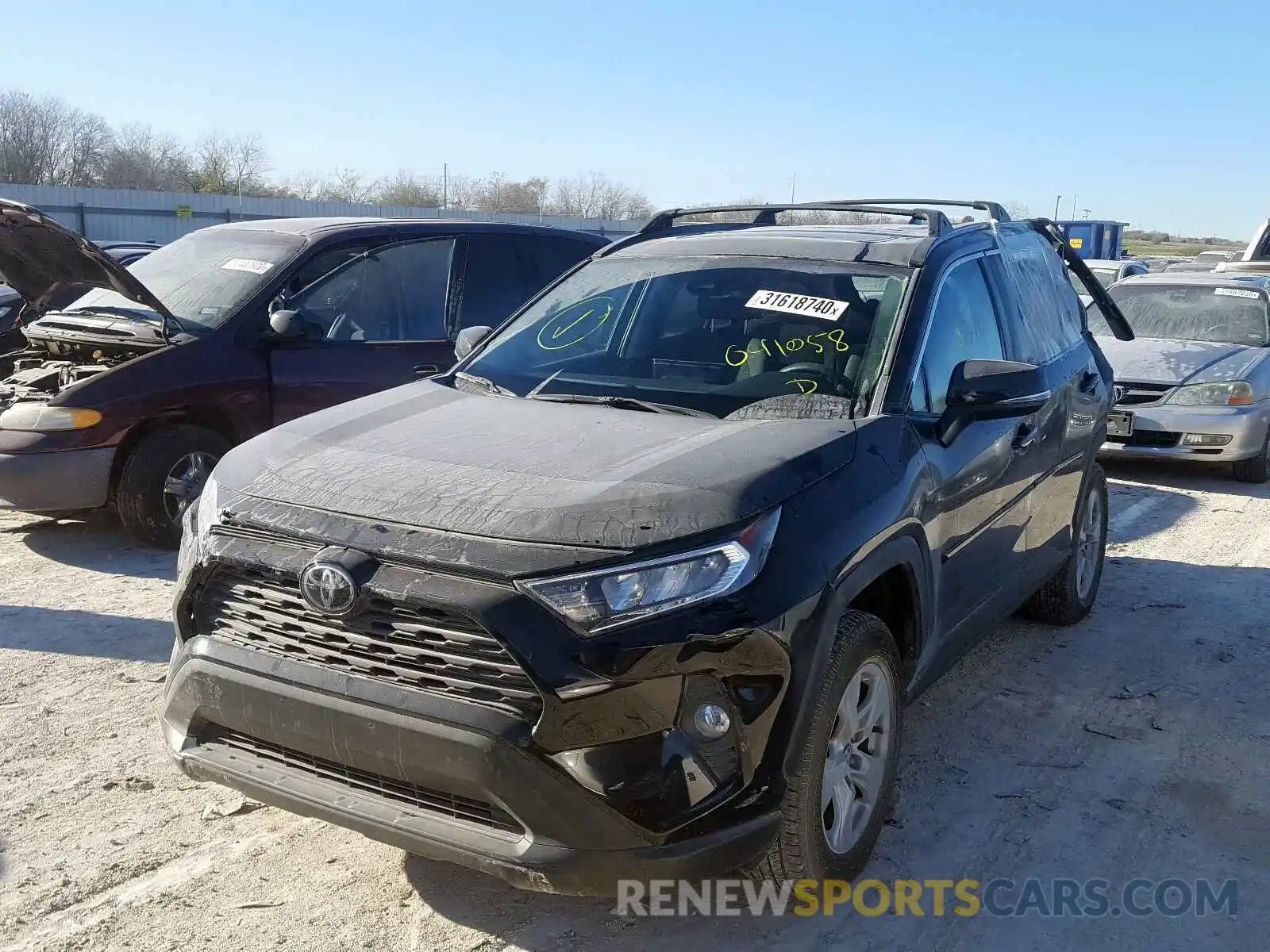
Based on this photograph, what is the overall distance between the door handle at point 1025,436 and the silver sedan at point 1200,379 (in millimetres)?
4879

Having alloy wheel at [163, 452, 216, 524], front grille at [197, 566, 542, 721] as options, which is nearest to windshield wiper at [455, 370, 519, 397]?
front grille at [197, 566, 542, 721]

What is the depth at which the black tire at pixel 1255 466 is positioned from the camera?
374 inches

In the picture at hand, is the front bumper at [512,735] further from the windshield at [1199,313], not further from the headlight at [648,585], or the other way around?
the windshield at [1199,313]

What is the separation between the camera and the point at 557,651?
8.51 ft

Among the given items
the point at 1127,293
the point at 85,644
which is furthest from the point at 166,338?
the point at 1127,293

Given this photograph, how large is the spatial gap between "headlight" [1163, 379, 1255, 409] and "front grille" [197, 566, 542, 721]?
832 centimetres

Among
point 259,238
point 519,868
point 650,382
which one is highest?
point 259,238

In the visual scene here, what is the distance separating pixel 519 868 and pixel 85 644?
10.3 feet

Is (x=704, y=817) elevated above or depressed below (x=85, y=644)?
above

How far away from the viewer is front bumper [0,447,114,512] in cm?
598

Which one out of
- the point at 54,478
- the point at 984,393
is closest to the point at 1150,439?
the point at 984,393

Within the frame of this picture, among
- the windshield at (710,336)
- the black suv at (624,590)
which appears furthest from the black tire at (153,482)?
the black suv at (624,590)

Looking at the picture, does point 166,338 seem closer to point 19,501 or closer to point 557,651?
point 19,501

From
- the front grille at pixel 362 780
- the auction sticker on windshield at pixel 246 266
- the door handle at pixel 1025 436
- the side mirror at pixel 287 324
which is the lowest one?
the front grille at pixel 362 780
